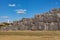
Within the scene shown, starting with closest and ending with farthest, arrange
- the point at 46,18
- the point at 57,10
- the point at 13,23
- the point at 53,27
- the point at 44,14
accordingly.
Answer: the point at 53,27 → the point at 13,23 → the point at 46,18 → the point at 44,14 → the point at 57,10

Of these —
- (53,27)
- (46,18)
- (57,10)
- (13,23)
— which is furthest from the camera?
(57,10)

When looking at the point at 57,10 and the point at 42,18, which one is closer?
the point at 42,18

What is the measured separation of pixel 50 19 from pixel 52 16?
5723 millimetres

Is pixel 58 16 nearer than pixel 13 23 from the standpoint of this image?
No

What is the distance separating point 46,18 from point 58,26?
1580 centimetres

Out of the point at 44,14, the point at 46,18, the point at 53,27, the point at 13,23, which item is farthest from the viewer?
the point at 44,14

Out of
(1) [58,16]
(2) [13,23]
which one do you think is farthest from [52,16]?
(2) [13,23]

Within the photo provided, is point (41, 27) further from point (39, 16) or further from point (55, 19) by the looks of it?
point (39, 16)

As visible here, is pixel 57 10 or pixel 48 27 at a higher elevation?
pixel 57 10

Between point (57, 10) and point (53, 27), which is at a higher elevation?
point (57, 10)

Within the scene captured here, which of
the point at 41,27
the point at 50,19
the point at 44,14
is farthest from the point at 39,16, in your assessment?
the point at 41,27

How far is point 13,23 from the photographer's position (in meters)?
66.9

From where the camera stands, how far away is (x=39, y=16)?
259 ft

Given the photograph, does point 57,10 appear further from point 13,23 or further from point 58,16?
point 13,23
